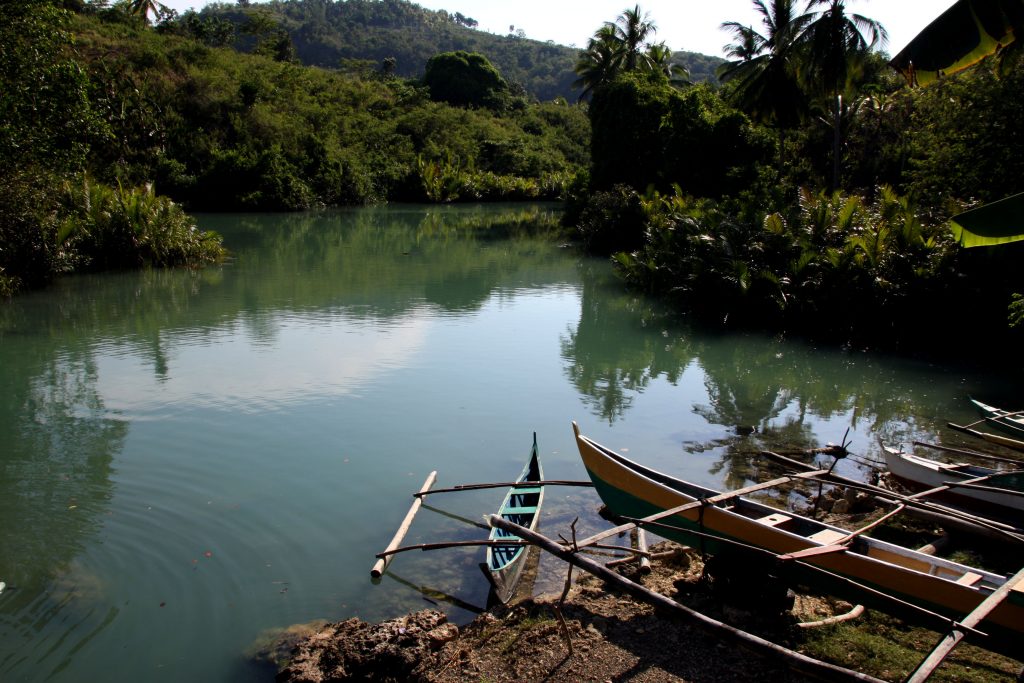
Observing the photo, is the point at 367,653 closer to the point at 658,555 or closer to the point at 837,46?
the point at 658,555

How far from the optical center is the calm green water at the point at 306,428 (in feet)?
19.1

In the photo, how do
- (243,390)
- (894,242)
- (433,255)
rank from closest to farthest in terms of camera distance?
(243,390), (894,242), (433,255)

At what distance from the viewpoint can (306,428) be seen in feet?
31.0

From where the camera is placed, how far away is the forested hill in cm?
11381

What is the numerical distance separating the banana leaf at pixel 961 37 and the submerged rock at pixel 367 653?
6358 mm

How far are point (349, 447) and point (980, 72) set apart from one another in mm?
14050

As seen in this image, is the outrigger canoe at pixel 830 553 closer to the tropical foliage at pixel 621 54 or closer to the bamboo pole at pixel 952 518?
the bamboo pole at pixel 952 518

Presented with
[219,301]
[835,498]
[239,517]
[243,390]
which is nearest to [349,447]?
[239,517]

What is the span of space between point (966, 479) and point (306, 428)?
22.5ft

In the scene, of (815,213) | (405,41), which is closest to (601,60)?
Answer: (815,213)

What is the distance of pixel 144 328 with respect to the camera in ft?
48.5

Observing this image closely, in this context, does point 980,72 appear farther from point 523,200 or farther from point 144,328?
point 523,200

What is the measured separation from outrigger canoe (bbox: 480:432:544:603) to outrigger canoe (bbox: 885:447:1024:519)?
3.30 metres

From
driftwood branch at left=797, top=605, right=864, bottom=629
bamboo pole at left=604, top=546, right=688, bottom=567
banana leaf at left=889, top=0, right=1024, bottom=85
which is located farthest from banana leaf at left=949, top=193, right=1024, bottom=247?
bamboo pole at left=604, top=546, right=688, bottom=567
